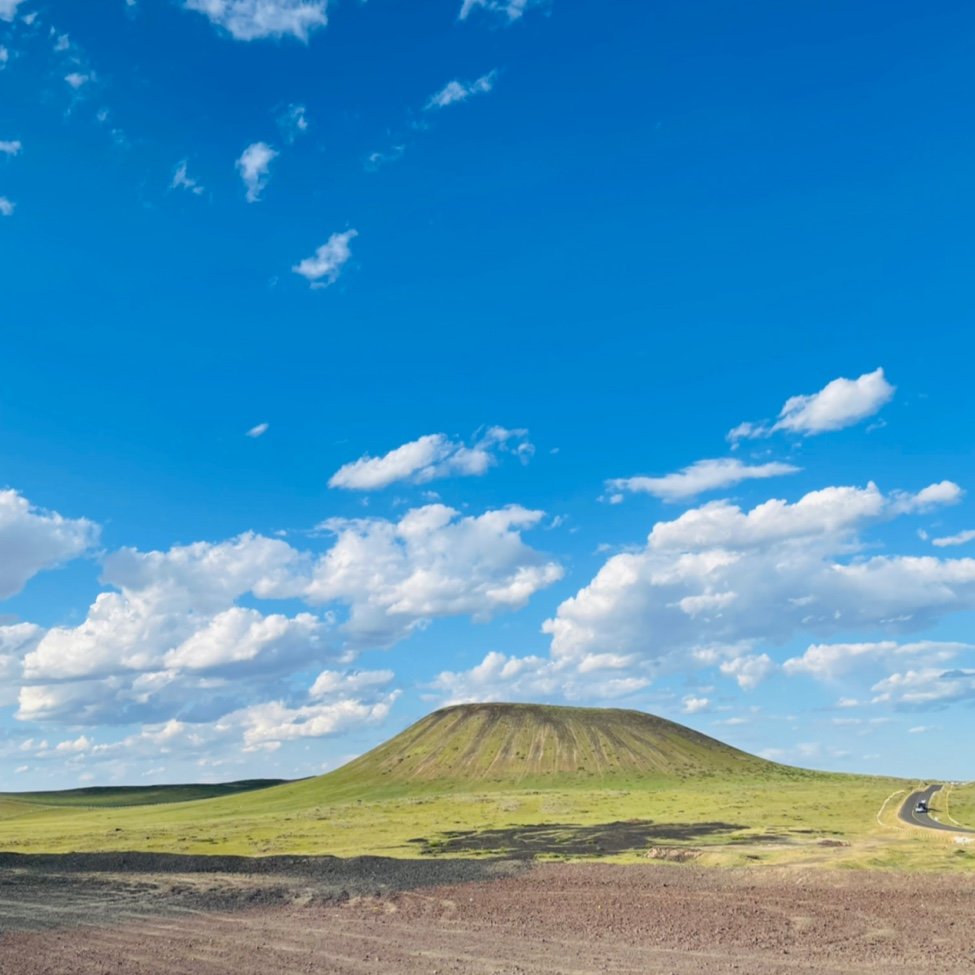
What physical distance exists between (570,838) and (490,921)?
5057 centimetres

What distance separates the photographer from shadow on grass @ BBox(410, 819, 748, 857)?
268 ft

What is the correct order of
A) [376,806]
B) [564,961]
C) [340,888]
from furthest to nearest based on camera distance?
[376,806] → [340,888] → [564,961]

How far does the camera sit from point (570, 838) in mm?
92125

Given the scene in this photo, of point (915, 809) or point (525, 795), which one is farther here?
point (525, 795)

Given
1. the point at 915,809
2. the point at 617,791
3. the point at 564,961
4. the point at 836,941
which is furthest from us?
the point at 617,791

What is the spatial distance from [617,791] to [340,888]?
134 meters

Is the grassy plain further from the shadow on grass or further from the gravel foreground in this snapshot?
the gravel foreground

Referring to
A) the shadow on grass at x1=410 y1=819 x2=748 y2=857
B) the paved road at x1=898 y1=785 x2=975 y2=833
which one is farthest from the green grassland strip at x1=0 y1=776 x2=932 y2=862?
the paved road at x1=898 y1=785 x2=975 y2=833

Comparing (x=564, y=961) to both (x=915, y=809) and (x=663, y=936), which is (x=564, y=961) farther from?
(x=915, y=809)

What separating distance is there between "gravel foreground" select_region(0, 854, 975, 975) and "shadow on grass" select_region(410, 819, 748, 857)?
15359 mm

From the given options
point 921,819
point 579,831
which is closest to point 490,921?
point 579,831

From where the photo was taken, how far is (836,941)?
1487 inches

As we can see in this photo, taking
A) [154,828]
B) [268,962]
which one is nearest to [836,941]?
[268,962]

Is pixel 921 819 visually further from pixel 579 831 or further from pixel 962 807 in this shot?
pixel 579 831
